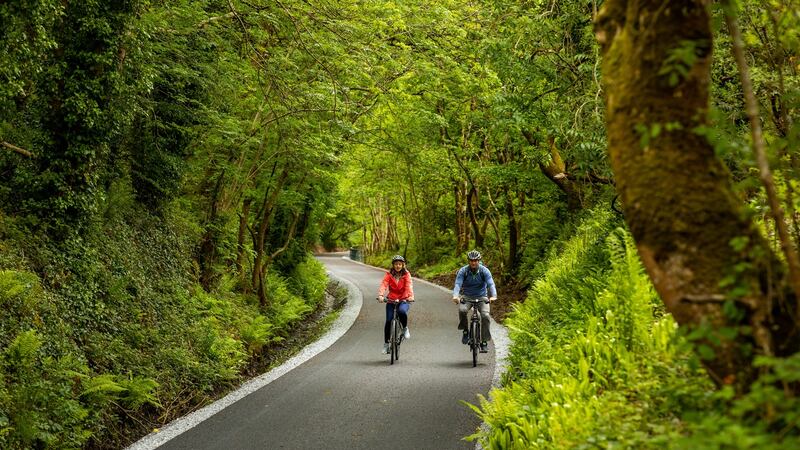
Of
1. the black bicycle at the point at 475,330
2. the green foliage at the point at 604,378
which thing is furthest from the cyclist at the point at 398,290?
the green foliage at the point at 604,378

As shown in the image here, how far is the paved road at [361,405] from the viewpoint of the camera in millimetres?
6930

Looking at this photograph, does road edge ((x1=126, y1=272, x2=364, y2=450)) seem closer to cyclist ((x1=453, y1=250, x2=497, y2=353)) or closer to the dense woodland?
the dense woodland

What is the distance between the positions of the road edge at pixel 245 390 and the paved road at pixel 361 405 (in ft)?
0.54

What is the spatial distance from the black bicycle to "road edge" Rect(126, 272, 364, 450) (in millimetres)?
3329

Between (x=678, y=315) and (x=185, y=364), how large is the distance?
8587mm

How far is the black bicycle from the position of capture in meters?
11.1

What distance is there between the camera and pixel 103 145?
32.2ft

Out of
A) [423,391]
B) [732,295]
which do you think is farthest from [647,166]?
[423,391]

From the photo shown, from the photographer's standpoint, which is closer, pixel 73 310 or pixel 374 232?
pixel 73 310

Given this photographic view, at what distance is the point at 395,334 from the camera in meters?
11.7

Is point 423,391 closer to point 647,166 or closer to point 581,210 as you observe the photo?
point 647,166

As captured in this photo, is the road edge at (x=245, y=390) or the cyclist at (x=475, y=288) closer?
the road edge at (x=245, y=390)

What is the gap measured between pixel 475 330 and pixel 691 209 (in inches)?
343

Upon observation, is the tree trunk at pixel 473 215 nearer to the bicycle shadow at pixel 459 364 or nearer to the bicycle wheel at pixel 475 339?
the bicycle wheel at pixel 475 339
